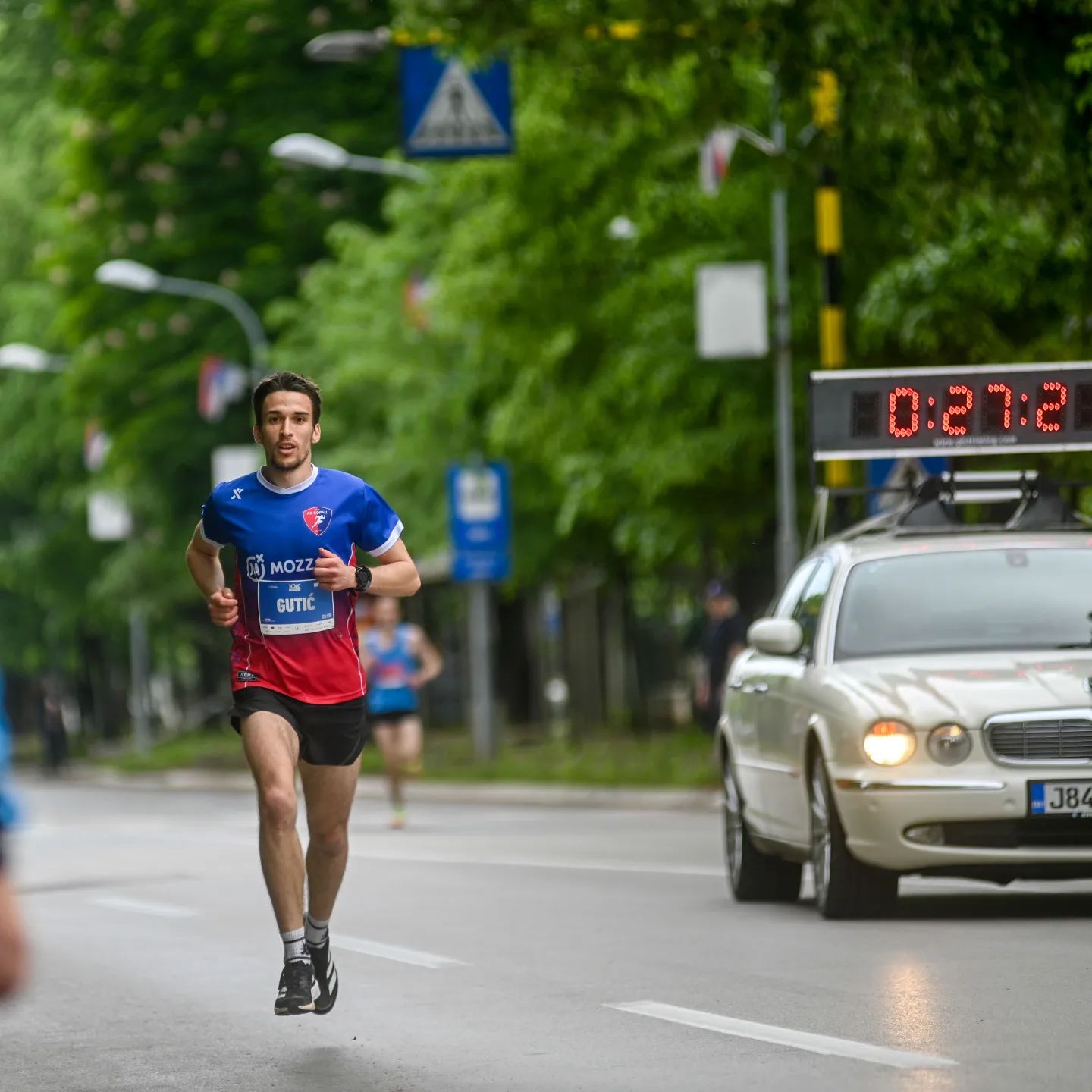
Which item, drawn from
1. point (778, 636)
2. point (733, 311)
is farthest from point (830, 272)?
point (778, 636)

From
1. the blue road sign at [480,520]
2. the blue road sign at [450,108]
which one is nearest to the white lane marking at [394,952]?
the blue road sign at [450,108]

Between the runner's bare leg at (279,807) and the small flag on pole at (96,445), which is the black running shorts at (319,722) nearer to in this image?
the runner's bare leg at (279,807)

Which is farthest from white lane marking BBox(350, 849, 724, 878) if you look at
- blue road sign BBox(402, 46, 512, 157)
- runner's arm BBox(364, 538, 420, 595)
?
runner's arm BBox(364, 538, 420, 595)

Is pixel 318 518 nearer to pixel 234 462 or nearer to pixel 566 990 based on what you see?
pixel 566 990

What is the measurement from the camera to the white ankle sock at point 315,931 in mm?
9508

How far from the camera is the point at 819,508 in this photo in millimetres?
14914

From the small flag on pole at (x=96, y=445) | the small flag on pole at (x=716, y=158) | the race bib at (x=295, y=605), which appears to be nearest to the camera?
the race bib at (x=295, y=605)

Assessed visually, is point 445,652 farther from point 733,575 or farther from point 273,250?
point 733,575

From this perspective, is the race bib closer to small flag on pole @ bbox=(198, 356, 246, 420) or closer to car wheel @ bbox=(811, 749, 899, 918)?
car wheel @ bbox=(811, 749, 899, 918)

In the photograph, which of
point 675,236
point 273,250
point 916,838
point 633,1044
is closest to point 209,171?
point 273,250

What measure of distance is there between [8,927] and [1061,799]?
304 inches

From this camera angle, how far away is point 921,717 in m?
12.1

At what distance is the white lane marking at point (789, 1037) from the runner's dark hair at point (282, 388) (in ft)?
7.05

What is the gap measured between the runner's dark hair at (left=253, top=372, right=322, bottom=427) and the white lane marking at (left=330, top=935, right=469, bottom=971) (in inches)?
118
